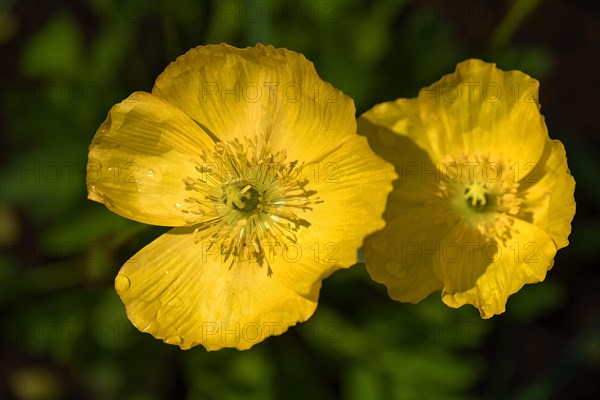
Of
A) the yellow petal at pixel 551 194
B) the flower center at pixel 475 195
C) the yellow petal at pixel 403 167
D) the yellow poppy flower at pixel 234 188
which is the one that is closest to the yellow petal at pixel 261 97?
the yellow poppy flower at pixel 234 188

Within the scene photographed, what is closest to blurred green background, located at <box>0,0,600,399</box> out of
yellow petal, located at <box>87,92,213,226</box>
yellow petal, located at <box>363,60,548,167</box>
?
yellow petal, located at <box>87,92,213,226</box>

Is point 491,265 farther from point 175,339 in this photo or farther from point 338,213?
point 175,339

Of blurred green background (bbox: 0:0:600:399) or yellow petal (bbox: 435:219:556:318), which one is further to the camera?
blurred green background (bbox: 0:0:600:399)

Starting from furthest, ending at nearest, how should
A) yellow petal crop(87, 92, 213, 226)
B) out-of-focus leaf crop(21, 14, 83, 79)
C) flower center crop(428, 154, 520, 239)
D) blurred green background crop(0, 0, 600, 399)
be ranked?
1. out-of-focus leaf crop(21, 14, 83, 79)
2. blurred green background crop(0, 0, 600, 399)
3. flower center crop(428, 154, 520, 239)
4. yellow petal crop(87, 92, 213, 226)

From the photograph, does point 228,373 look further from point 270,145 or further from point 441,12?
point 441,12

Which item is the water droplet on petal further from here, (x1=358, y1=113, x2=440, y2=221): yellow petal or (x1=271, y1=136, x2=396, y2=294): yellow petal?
(x1=358, y1=113, x2=440, y2=221): yellow petal

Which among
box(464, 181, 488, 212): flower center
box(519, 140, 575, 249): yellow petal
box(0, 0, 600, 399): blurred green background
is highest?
box(519, 140, 575, 249): yellow petal

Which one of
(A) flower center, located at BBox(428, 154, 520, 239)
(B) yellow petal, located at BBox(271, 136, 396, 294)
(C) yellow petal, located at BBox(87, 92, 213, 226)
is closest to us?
(B) yellow petal, located at BBox(271, 136, 396, 294)


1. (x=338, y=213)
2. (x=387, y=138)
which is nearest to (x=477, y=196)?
(x=387, y=138)
